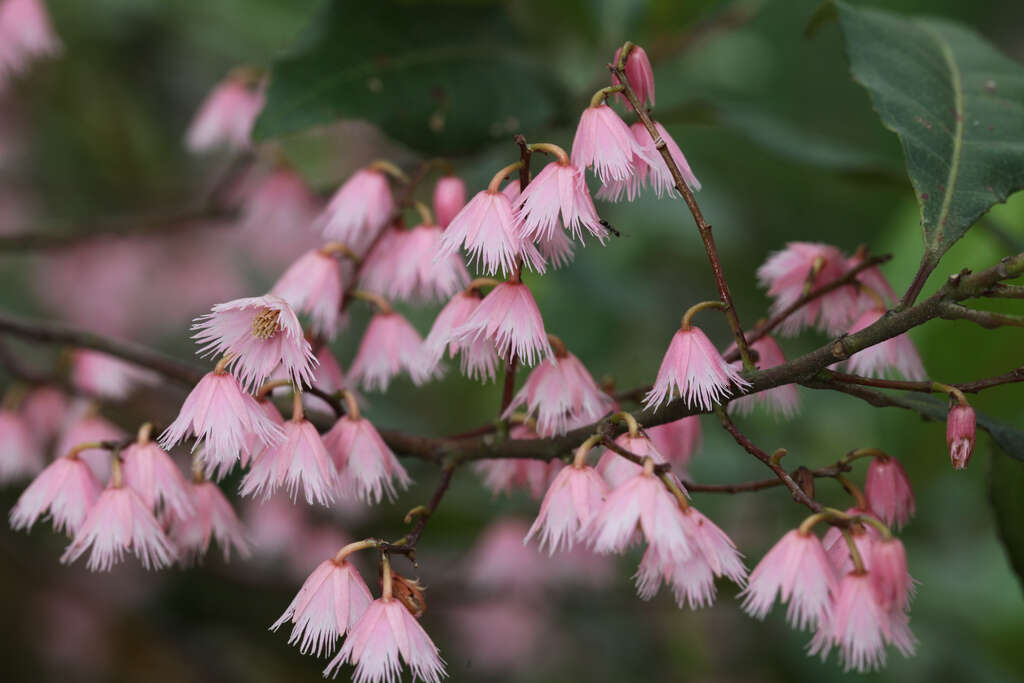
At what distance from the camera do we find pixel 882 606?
35.1 inches

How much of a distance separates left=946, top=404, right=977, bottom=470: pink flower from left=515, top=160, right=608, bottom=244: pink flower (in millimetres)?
340

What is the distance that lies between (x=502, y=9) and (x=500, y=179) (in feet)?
2.78

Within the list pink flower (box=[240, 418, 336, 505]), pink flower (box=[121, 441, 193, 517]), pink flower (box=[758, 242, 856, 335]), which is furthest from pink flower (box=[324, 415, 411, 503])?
pink flower (box=[758, 242, 856, 335])

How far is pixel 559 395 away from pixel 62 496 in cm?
54

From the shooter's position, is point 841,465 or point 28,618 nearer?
point 841,465

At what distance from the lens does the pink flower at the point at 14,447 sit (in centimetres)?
142

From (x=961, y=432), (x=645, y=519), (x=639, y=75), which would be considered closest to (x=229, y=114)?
(x=639, y=75)

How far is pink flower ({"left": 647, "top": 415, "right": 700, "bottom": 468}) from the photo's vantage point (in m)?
1.19

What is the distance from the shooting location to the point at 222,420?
929 mm

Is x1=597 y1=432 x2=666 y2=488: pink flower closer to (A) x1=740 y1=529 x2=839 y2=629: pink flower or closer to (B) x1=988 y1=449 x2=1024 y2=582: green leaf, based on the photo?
(A) x1=740 y1=529 x2=839 y2=629: pink flower

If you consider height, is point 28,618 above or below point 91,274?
Result: below

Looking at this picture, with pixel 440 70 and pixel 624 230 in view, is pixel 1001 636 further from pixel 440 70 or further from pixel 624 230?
pixel 440 70

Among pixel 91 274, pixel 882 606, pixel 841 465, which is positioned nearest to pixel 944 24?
pixel 841 465

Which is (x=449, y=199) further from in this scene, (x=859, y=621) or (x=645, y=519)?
(x=859, y=621)
